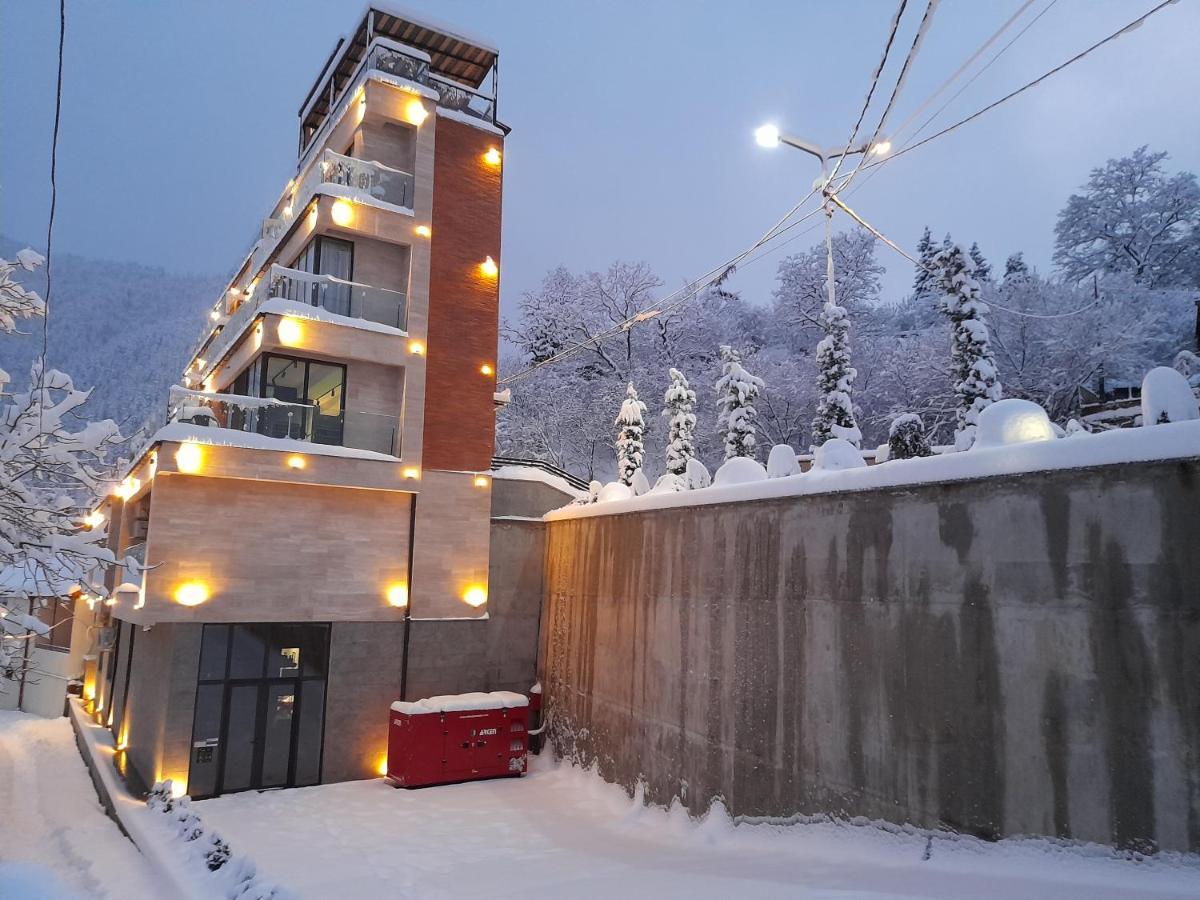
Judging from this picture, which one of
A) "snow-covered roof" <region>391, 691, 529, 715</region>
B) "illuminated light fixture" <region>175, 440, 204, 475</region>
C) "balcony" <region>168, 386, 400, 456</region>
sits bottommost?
"snow-covered roof" <region>391, 691, 529, 715</region>

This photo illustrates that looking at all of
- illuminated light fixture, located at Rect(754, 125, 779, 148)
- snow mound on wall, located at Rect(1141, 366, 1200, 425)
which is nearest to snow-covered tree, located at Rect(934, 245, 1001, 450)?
illuminated light fixture, located at Rect(754, 125, 779, 148)

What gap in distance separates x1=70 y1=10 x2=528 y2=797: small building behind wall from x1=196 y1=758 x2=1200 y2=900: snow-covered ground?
85.5 inches

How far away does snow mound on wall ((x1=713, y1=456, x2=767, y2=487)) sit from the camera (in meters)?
12.6

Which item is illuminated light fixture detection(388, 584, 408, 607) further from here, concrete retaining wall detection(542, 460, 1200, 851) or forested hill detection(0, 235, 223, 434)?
forested hill detection(0, 235, 223, 434)

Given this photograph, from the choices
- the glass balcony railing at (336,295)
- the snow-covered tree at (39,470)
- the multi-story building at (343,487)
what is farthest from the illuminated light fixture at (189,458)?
the snow-covered tree at (39,470)

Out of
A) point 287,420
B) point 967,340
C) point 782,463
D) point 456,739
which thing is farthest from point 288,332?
point 967,340

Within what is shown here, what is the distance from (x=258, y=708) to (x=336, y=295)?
941 centimetres

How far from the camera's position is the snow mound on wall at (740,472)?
12.6 meters

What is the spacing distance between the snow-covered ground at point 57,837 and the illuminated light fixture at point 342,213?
44.1ft

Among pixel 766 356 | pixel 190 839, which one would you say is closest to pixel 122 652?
pixel 190 839

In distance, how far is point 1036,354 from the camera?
105ft

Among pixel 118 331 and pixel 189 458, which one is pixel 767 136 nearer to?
pixel 189 458

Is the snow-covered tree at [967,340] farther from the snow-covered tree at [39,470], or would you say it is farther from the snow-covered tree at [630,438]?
the snow-covered tree at [39,470]

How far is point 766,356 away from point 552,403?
1242 centimetres
